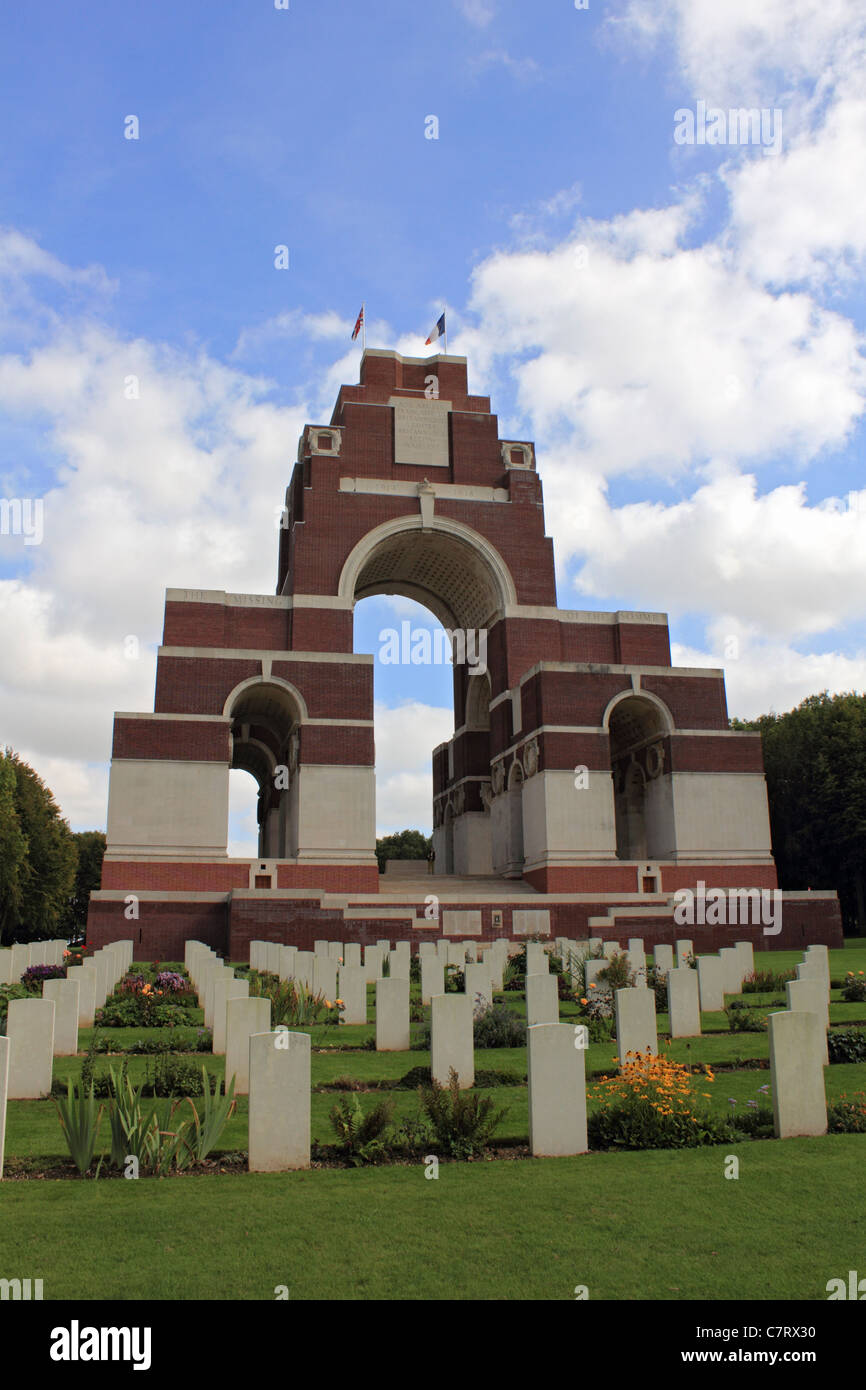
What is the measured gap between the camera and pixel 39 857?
5038 cm

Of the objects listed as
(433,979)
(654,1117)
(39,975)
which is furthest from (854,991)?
(39,975)

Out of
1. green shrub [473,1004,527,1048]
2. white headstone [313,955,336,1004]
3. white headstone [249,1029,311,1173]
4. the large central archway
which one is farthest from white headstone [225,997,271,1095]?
the large central archway

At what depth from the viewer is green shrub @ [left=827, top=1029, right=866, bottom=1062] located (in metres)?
10.0

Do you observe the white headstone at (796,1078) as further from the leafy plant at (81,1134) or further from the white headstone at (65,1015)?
the white headstone at (65,1015)

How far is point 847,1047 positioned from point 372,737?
73.5 ft

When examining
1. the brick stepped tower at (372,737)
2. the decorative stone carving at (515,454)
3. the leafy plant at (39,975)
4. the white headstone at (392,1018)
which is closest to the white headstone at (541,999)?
the white headstone at (392,1018)

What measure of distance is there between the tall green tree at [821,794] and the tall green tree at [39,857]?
34.6 metres

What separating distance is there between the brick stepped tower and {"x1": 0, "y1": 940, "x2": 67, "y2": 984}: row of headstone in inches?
229

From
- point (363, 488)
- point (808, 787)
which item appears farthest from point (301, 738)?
point (808, 787)

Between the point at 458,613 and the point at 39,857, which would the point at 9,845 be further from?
the point at 458,613

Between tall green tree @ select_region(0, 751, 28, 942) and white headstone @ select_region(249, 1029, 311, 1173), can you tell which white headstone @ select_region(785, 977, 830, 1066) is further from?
tall green tree @ select_region(0, 751, 28, 942)

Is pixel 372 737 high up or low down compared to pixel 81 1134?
up

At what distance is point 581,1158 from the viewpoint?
21.7 feet

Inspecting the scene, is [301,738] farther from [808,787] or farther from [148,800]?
[808,787]
